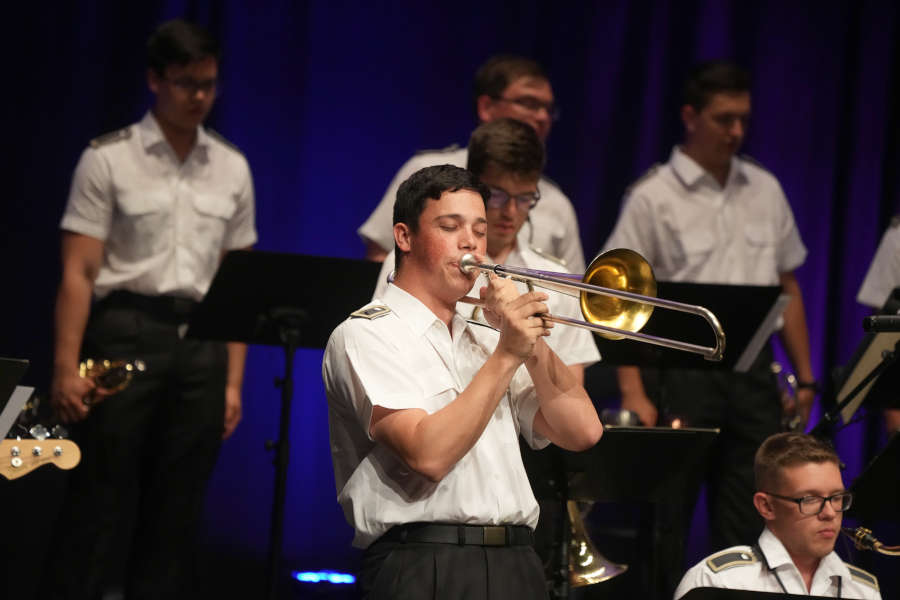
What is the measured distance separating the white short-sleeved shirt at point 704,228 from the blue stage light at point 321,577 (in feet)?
6.42

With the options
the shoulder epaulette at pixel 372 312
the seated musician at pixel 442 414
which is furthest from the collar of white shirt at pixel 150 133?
the shoulder epaulette at pixel 372 312

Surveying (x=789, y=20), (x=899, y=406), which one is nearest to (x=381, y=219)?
(x=899, y=406)

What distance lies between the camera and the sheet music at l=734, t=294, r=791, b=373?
170 inches

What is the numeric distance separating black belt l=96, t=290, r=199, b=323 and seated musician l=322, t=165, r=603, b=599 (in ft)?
5.97

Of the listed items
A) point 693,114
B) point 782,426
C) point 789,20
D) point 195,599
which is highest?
point 789,20

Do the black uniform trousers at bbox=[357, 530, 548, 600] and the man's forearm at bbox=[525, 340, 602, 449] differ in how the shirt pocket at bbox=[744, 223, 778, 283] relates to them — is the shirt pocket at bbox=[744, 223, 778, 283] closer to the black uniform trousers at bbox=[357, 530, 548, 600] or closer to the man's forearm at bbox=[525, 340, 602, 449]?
the man's forearm at bbox=[525, 340, 602, 449]

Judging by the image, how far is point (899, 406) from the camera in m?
3.93

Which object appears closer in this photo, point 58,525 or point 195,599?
point 58,525

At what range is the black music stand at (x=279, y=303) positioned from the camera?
4188mm

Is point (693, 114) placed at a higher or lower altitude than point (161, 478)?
higher

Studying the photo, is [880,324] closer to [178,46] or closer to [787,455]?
[787,455]

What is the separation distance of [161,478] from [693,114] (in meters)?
2.86

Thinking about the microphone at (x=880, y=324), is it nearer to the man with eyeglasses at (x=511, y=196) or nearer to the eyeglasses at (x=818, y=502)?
the eyeglasses at (x=818, y=502)

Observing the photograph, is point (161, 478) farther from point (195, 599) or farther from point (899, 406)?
point (899, 406)
